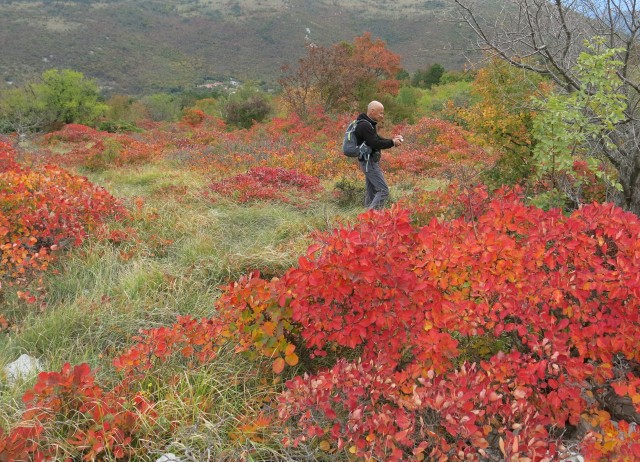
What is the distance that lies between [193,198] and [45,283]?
3.04 meters

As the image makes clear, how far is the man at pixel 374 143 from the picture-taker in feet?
17.9

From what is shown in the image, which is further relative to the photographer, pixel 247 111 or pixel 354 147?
pixel 247 111

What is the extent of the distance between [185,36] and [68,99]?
7028 cm

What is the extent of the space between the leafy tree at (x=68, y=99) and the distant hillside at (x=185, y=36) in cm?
3097

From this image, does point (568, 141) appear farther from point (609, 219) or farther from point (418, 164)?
point (418, 164)

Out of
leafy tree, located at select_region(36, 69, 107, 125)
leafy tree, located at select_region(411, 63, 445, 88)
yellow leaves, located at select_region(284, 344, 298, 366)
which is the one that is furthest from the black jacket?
leafy tree, located at select_region(411, 63, 445, 88)

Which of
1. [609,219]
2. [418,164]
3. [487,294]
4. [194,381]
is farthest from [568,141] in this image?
[418,164]

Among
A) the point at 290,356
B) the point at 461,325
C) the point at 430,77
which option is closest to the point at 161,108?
the point at 430,77

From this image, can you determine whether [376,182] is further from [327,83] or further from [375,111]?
[327,83]

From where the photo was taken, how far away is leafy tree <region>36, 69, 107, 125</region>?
22109 mm

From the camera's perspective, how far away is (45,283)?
13.7ft

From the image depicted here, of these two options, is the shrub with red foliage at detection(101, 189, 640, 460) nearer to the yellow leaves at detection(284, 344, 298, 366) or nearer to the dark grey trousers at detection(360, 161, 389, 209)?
the yellow leaves at detection(284, 344, 298, 366)

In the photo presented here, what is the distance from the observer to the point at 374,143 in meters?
5.44

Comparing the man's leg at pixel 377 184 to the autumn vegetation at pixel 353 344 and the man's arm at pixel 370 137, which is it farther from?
the autumn vegetation at pixel 353 344
